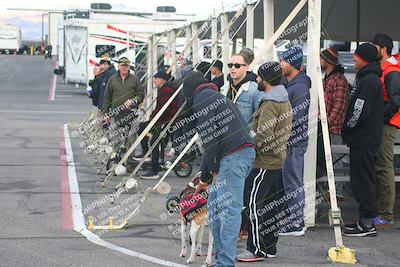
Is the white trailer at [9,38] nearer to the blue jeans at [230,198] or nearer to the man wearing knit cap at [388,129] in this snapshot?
the man wearing knit cap at [388,129]

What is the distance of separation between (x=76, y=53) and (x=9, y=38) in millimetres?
49909

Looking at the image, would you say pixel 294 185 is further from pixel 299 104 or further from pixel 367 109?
pixel 367 109

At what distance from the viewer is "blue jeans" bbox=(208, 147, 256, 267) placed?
620cm

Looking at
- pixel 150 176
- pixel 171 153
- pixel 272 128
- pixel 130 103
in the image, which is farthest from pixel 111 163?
pixel 272 128

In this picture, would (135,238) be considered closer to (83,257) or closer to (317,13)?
(83,257)

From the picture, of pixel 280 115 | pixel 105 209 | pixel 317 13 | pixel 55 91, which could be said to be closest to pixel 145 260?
pixel 280 115

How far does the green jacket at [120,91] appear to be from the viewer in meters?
12.9

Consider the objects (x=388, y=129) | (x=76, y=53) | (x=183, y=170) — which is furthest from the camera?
(x=76, y=53)

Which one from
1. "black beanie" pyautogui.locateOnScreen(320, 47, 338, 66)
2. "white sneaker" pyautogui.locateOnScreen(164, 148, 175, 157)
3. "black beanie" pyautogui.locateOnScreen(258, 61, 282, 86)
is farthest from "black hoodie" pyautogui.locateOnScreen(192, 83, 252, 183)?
"white sneaker" pyautogui.locateOnScreen(164, 148, 175, 157)

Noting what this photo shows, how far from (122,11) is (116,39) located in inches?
82.0

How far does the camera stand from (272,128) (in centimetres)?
665

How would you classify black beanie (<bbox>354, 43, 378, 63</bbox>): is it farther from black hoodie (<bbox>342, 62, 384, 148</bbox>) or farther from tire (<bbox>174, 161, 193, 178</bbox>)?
tire (<bbox>174, 161, 193, 178</bbox>)

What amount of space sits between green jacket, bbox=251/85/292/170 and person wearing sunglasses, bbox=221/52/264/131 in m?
0.41

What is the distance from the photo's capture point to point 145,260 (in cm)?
695
